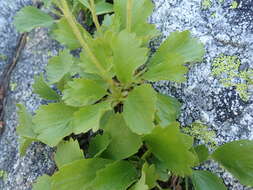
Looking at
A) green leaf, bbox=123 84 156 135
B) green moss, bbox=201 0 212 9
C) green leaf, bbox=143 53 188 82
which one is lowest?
green leaf, bbox=123 84 156 135

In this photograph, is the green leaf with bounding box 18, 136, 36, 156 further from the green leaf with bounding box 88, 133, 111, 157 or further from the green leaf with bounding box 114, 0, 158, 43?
the green leaf with bounding box 114, 0, 158, 43

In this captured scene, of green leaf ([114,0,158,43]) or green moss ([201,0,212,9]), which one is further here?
green moss ([201,0,212,9])

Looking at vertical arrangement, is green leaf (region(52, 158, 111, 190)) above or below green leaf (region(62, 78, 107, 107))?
A: below

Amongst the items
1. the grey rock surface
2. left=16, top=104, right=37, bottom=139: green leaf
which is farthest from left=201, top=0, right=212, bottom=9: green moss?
left=16, top=104, right=37, bottom=139: green leaf

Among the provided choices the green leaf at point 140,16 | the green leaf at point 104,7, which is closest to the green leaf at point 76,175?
the green leaf at point 140,16

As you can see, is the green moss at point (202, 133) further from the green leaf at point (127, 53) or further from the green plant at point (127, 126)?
the green leaf at point (127, 53)

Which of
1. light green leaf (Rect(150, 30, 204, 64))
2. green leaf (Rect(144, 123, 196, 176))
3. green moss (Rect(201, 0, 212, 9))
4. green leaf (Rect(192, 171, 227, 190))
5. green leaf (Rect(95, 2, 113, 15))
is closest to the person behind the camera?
green leaf (Rect(144, 123, 196, 176))

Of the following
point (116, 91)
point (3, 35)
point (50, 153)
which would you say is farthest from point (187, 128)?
point (3, 35)

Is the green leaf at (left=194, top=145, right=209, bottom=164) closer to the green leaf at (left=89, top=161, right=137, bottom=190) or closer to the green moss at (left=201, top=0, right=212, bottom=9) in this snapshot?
the green leaf at (left=89, top=161, right=137, bottom=190)

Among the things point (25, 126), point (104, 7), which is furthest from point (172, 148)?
point (104, 7)

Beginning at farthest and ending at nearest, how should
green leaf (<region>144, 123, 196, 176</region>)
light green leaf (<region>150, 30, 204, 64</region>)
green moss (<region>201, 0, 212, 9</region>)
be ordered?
green moss (<region>201, 0, 212, 9</region>)
light green leaf (<region>150, 30, 204, 64</region>)
green leaf (<region>144, 123, 196, 176</region>)
